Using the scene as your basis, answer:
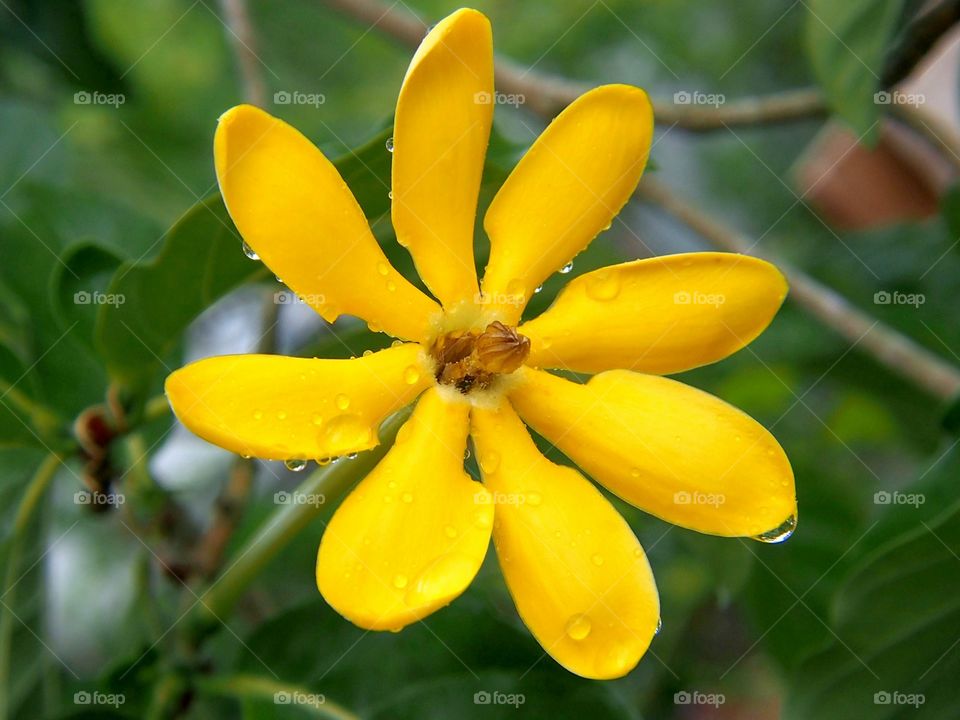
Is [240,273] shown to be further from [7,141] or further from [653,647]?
[653,647]

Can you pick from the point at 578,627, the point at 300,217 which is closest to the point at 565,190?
the point at 300,217

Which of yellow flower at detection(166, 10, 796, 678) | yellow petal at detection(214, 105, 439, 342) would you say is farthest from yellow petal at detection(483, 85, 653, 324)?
yellow petal at detection(214, 105, 439, 342)

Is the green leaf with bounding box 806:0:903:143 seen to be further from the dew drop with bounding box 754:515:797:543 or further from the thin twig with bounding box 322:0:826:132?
the dew drop with bounding box 754:515:797:543

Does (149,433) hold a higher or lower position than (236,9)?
lower

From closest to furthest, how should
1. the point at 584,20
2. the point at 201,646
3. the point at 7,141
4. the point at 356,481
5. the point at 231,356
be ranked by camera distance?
the point at 231,356, the point at 356,481, the point at 201,646, the point at 7,141, the point at 584,20

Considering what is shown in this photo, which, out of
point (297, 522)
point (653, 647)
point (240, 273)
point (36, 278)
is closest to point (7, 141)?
point (36, 278)

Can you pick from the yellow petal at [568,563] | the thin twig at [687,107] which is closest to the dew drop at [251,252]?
the yellow petal at [568,563]
